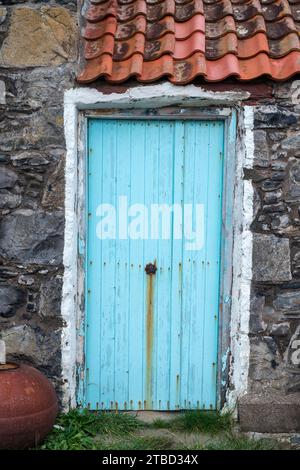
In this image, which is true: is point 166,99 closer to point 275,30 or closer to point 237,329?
point 275,30

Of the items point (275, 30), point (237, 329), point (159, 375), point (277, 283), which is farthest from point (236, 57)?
point (159, 375)

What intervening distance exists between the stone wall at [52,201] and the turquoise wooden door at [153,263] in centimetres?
32

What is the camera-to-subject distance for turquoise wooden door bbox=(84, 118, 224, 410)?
14.4ft

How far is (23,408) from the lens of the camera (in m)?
3.71

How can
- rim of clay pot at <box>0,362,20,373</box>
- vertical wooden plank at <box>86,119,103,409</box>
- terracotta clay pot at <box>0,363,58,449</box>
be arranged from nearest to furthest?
terracotta clay pot at <box>0,363,58,449</box> < rim of clay pot at <box>0,362,20,373</box> < vertical wooden plank at <box>86,119,103,409</box>

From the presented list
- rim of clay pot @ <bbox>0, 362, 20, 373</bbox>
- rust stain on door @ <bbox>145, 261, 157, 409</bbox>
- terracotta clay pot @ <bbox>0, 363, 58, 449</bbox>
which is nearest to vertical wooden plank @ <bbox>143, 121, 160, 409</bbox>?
rust stain on door @ <bbox>145, 261, 157, 409</bbox>

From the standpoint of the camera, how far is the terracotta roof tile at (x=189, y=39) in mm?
4082

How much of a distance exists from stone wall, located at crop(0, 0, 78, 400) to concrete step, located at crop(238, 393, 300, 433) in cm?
134

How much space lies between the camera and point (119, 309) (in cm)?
447

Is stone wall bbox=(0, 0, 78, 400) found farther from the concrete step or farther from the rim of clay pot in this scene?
the concrete step

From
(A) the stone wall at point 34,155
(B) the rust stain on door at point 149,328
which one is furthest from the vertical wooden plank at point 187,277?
(A) the stone wall at point 34,155

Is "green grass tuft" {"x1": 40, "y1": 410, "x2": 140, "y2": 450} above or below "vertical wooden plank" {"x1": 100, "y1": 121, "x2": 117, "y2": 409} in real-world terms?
below

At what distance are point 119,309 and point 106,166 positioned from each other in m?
1.04

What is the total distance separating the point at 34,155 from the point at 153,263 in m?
1.13
